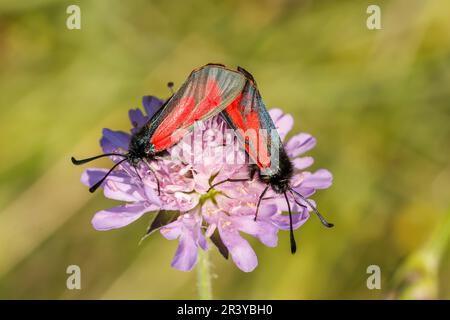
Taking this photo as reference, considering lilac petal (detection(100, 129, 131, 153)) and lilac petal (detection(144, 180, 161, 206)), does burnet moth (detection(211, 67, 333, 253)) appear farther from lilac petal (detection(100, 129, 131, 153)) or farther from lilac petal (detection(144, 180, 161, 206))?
lilac petal (detection(100, 129, 131, 153))

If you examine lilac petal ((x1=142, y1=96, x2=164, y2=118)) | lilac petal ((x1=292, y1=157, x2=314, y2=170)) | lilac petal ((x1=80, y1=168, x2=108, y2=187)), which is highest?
lilac petal ((x1=142, y1=96, x2=164, y2=118))

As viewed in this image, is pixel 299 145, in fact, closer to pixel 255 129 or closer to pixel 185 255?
pixel 255 129

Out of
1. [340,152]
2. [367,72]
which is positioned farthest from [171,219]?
[367,72]

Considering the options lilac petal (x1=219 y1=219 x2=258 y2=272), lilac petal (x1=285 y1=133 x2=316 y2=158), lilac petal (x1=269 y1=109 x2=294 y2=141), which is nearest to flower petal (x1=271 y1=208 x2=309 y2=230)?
lilac petal (x1=219 y1=219 x2=258 y2=272)

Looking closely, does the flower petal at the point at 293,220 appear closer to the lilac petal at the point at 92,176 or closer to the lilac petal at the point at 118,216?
the lilac petal at the point at 118,216

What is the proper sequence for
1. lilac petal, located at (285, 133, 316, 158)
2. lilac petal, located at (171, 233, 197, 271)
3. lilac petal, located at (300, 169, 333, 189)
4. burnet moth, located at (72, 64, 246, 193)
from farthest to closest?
lilac petal, located at (285, 133, 316, 158) → lilac petal, located at (300, 169, 333, 189) → burnet moth, located at (72, 64, 246, 193) → lilac petal, located at (171, 233, 197, 271)

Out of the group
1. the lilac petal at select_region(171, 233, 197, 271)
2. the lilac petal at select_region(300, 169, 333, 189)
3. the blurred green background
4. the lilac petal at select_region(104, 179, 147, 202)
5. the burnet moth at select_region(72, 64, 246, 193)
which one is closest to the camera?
the lilac petal at select_region(171, 233, 197, 271)

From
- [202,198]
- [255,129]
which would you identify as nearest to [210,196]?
[202,198]

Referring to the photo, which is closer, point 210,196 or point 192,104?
point 192,104

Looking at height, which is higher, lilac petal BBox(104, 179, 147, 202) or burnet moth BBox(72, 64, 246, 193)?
burnet moth BBox(72, 64, 246, 193)
